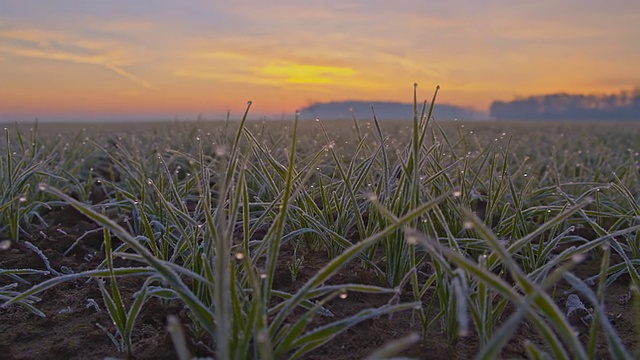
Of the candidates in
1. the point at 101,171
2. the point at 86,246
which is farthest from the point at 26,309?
the point at 101,171

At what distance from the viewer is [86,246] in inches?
73.4

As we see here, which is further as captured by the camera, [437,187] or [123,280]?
[437,187]

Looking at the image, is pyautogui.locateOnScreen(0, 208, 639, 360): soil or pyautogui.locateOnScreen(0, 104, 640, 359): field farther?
pyautogui.locateOnScreen(0, 208, 639, 360): soil

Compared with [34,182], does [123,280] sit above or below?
below

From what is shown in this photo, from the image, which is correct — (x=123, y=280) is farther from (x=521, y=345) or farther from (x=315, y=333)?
(x=521, y=345)

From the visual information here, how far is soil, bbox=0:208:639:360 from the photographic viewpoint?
1071 millimetres

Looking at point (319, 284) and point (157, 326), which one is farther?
point (157, 326)

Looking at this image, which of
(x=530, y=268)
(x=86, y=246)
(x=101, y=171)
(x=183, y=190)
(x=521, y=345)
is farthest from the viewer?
(x=101, y=171)

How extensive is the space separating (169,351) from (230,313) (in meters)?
0.23

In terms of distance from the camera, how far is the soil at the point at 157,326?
107cm

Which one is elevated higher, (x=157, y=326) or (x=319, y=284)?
(x=319, y=284)

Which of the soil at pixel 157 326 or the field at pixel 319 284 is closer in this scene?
the field at pixel 319 284

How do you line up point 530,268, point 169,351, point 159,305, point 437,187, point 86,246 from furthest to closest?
point 86,246
point 437,187
point 530,268
point 159,305
point 169,351

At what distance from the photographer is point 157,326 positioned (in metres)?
1.21
